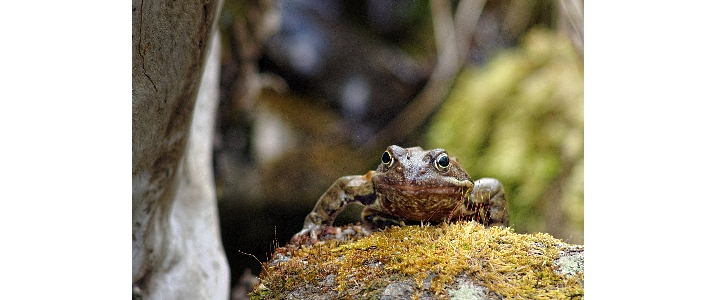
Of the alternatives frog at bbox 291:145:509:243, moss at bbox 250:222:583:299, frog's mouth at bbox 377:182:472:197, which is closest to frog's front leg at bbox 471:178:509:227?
frog at bbox 291:145:509:243

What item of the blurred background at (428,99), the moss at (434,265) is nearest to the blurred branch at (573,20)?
the blurred background at (428,99)

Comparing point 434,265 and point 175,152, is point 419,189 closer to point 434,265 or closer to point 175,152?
point 434,265

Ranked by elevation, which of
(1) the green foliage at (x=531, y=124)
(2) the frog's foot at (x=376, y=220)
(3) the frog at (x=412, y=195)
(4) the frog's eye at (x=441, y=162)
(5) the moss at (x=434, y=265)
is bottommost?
(5) the moss at (x=434, y=265)

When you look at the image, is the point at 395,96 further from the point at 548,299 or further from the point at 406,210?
the point at 548,299

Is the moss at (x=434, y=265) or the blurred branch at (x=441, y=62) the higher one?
the blurred branch at (x=441, y=62)

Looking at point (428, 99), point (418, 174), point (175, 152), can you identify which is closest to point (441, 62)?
point (428, 99)

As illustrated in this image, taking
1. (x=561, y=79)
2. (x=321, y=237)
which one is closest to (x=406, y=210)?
(x=321, y=237)

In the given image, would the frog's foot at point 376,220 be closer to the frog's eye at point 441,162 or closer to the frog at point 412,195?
the frog at point 412,195

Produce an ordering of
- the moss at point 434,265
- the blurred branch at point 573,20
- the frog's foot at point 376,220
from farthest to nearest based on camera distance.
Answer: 1. the blurred branch at point 573,20
2. the frog's foot at point 376,220
3. the moss at point 434,265
